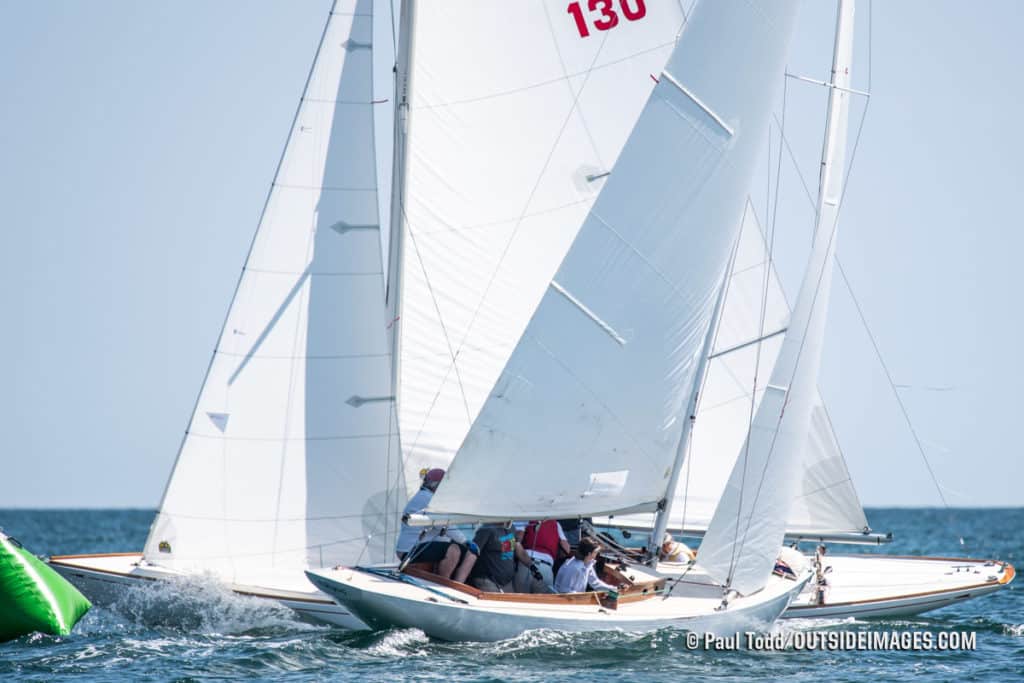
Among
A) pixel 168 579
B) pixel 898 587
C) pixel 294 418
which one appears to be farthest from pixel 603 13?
pixel 168 579

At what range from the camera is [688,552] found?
1934cm

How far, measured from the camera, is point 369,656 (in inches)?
573

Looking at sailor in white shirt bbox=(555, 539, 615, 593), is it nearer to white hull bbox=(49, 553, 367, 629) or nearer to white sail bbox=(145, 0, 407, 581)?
white hull bbox=(49, 553, 367, 629)

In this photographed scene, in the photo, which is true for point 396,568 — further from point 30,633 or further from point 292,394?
point 30,633

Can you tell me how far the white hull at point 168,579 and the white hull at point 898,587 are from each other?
5626mm

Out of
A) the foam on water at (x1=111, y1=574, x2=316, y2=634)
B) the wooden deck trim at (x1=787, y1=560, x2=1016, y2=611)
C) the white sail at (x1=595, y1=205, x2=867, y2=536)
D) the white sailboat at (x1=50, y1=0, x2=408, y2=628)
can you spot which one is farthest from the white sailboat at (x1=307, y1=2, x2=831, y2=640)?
the white sail at (x1=595, y1=205, x2=867, y2=536)

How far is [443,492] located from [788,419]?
3.82m

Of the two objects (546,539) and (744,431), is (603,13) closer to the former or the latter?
(744,431)

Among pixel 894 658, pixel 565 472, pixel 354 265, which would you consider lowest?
pixel 894 658

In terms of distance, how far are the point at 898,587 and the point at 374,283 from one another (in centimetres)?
799

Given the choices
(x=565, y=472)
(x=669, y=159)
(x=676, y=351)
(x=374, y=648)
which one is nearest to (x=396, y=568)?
(x=374, y=648)

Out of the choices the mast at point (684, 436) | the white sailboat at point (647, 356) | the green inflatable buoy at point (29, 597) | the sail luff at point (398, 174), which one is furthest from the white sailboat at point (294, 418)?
the mast at point (684, 436)

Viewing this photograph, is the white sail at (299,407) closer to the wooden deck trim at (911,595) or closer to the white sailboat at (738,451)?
the white sailboat at (738,451)

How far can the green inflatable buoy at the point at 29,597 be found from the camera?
14.8 m
